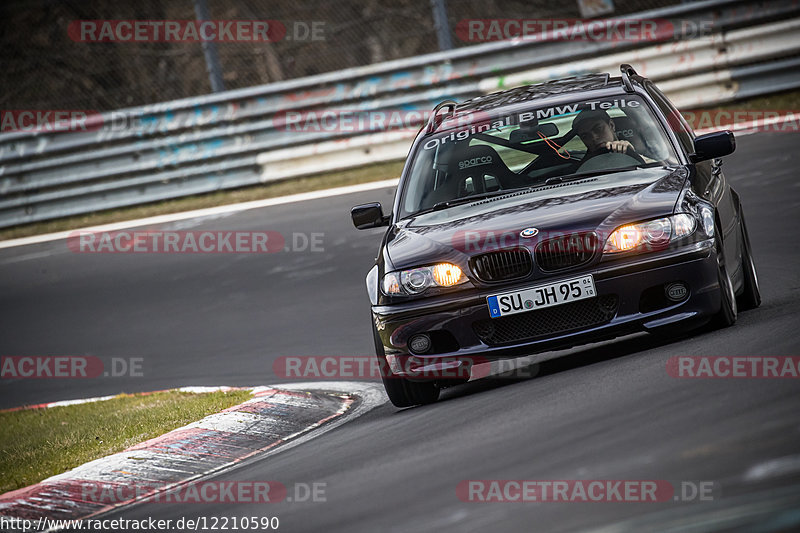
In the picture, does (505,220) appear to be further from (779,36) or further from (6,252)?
(6,252)

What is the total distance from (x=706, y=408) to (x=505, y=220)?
6.11 feet

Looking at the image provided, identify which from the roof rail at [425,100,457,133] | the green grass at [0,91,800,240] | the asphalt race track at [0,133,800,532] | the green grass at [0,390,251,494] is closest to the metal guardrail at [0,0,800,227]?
the green grass at [0,91,800,240]

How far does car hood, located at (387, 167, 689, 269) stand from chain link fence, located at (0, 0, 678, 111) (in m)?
15.4

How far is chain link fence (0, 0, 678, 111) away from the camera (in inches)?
896

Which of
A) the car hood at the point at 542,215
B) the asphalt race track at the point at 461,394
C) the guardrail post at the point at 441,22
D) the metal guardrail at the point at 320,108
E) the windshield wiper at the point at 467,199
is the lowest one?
the asphalt race track at the point at 461,394

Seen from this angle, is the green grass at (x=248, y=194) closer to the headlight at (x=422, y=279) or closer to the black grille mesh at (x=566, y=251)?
the headlight at (x=422, y=279)

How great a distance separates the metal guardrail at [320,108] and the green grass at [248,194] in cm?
14

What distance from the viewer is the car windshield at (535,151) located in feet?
24.0

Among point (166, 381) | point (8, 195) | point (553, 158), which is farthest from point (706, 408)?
point (8, 195)

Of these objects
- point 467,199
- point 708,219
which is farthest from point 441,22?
point 708,219

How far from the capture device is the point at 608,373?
628cm

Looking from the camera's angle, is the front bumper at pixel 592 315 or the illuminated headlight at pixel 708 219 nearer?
the front bumper at pixel 592 315

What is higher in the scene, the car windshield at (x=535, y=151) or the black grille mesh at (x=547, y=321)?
the car windshield at (x=535, y=151)

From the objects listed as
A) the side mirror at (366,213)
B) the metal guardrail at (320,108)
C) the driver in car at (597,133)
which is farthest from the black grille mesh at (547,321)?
the metal guardrail at (320,108)
